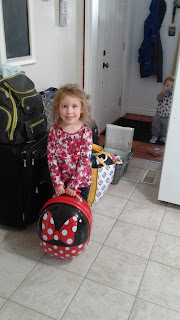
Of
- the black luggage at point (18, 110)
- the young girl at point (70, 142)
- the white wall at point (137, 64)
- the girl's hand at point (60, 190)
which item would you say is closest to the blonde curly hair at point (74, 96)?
the young girl at point (70, 142)

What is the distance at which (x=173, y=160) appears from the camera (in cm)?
217

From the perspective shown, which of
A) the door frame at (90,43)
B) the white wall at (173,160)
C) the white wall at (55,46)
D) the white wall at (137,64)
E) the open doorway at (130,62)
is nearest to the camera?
the white wall at (173,160)

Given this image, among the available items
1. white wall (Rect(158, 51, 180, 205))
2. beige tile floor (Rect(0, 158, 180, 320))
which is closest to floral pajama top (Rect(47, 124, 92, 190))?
beige tile floor (Rect(0, 158, 180, 320))

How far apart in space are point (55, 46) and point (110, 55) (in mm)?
1265

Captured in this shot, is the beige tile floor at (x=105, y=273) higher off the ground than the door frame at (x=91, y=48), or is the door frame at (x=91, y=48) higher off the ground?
the door frame at (x=91, y=48)

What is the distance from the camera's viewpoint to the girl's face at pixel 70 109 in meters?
1.64

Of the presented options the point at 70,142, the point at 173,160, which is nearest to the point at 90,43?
the point at 173,160

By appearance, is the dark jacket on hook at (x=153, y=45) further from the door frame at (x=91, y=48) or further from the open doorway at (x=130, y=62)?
the door frame at (x=91, y=48)

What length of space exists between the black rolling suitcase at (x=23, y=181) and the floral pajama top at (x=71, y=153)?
143mm

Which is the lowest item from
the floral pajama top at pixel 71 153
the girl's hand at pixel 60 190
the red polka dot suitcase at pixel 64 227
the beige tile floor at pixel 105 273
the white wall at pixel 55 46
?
the beige tile floor at pixel 105 273

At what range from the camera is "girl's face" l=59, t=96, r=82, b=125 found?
164cm

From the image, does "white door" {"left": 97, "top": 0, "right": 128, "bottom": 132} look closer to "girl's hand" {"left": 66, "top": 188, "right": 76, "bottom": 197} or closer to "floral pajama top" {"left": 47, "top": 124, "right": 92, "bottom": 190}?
"floral pajama top" {"left": 47, "top": 124, "right": 92, "bottom": 190}

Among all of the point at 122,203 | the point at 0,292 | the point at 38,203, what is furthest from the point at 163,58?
the point at 0,292

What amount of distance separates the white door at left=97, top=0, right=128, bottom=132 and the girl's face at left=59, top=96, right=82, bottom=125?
6.13 feet
